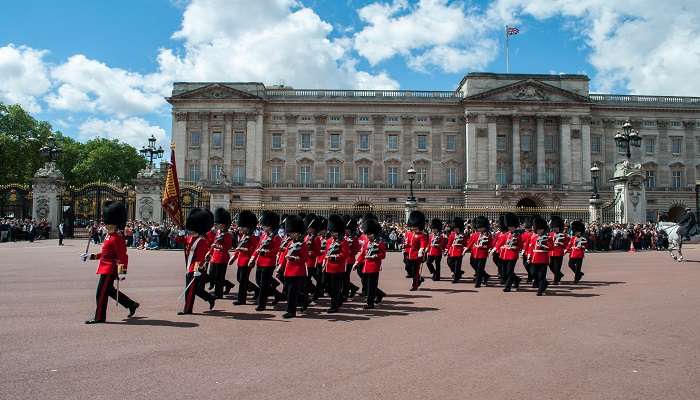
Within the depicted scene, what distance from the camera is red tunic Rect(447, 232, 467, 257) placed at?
14.4 m

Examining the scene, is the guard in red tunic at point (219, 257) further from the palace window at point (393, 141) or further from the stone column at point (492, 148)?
the stone column at point (492, 148)

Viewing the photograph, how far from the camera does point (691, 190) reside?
56812mm

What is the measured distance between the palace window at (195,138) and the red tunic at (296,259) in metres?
48.6

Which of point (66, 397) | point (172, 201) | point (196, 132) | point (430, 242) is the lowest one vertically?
point (66, 397)

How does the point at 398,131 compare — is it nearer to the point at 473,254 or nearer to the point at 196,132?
the point at 196,132

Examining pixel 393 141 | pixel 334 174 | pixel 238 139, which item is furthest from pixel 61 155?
pixel 393 141

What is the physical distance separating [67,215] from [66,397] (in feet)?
101

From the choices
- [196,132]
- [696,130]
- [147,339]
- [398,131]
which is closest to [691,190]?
[696,130]

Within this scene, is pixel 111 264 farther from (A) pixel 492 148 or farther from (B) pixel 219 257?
(A) pixel 492 148

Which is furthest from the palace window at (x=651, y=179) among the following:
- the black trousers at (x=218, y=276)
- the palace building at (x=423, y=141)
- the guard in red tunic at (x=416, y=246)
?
the black trousers at (x=218, y=276)

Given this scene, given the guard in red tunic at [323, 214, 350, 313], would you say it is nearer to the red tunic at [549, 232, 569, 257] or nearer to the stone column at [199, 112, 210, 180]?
the red tunic at [549, 232, 569, 257]

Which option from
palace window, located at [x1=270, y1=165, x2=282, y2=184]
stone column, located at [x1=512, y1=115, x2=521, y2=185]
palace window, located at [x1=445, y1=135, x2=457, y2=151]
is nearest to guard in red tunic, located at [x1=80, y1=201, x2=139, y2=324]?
palace window, located at [x1=270, y1=165, x2=282, y2=184]

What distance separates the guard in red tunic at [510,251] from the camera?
1266 cm

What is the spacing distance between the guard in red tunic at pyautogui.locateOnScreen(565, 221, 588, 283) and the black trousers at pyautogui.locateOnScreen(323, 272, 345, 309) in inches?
281
